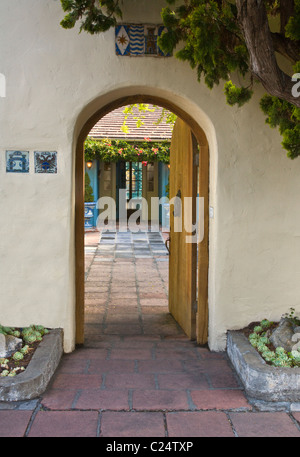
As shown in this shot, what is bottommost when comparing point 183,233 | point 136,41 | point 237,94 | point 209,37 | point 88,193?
point 183,233

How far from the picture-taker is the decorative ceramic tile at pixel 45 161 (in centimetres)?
387

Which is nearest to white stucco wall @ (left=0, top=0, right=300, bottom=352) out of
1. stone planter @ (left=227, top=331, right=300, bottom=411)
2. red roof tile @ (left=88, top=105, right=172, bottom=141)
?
stone planter @ (left=227, top=331, right=300, bottom=411)

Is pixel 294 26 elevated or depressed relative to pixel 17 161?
elevated

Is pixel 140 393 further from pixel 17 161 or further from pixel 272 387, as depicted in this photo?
pixel 17 161

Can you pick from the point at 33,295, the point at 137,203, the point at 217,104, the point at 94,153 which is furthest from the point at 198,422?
the point at 137,203

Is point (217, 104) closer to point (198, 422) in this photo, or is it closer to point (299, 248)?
point (299, 248)

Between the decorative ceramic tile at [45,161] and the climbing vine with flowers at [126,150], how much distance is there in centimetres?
1136

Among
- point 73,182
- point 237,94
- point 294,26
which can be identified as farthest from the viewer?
point 73,182

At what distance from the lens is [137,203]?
704 inches

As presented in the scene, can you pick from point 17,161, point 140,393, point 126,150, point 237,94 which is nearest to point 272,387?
point 140,393

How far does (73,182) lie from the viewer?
4043 millimetres

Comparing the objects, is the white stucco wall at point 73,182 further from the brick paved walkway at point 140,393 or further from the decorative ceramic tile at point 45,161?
the brick paved walkway at point 140,393

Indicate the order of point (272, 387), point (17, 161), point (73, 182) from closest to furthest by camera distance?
1. point (272, 387)
2. point (17, 161)
3. point (73, 182)

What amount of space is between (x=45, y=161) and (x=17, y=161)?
0.78 feet
